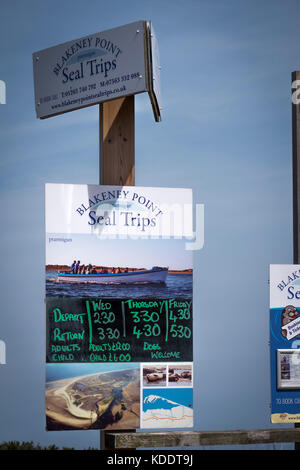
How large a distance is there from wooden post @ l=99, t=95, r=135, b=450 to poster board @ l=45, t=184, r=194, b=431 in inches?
3.5

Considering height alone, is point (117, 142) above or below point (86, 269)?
above

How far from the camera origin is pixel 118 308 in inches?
163

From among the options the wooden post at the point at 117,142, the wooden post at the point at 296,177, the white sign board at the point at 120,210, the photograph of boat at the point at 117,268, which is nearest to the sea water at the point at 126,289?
the photograph of boat at the point at 117,268

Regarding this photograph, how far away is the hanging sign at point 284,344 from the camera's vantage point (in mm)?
4637

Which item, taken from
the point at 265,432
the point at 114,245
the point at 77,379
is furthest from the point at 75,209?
the point at 265,432

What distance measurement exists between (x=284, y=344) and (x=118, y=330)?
1.27m

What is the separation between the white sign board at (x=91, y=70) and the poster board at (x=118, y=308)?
55cm

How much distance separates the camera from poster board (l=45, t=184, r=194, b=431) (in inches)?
159

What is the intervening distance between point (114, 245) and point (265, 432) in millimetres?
1575

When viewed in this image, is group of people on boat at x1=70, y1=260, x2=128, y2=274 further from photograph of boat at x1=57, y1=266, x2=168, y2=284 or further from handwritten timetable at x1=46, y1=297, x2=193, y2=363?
handwritten timetable at x1=46, y1=297, x2=193, y2=363

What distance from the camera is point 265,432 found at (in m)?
4.29

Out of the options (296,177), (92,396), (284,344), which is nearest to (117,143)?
(296,177)

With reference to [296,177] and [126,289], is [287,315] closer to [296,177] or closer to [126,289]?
[296,177]
